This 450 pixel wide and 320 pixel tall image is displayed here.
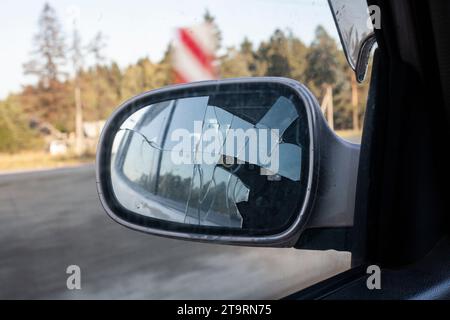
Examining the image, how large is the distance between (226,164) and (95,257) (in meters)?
2.50

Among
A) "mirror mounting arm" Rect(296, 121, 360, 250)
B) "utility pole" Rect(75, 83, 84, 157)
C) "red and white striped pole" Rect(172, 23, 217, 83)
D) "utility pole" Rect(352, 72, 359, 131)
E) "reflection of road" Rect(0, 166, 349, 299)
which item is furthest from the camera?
"reflection of road" Rect(0, 166, 349, 299)

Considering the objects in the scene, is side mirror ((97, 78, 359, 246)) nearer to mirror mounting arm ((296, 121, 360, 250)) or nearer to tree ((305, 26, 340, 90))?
mirror mounting arm ((296, 121, 360, 250))

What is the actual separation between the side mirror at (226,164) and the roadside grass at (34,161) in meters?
1.18

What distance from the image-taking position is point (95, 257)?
4035mm

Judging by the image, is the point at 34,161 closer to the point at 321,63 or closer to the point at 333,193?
the point at 321,63

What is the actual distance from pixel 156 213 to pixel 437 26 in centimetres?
109

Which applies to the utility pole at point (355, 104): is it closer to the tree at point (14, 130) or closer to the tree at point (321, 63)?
the tree at point (321, 63)

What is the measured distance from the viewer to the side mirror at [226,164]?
1.72 m

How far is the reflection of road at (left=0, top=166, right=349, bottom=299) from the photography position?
11.4ft

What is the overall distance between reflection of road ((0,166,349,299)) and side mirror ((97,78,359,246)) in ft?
4.26

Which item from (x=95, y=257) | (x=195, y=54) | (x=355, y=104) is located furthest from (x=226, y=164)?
(x=95, y=257)

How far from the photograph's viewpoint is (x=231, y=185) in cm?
179

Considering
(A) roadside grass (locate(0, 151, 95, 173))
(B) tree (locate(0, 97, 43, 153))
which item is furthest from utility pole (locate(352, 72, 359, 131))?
(B) tree (locate(0, 97, 43, 153))
